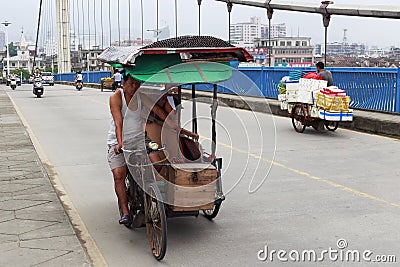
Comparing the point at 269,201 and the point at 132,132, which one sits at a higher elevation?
the point at 132,132

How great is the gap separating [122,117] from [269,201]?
2212mm

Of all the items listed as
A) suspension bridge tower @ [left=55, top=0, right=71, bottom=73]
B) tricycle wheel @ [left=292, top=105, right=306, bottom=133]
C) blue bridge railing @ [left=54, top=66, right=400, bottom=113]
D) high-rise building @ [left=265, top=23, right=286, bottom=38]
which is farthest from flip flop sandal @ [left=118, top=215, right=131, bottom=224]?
suspension bridge tower @ [left=55, top=0, right=71, bottom=73]

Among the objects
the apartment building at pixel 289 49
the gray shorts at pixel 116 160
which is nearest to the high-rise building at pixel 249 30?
the apartment building at pixel 289 49

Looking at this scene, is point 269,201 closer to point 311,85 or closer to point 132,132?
point 132,132

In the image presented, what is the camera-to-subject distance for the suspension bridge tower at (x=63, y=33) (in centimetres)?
6412

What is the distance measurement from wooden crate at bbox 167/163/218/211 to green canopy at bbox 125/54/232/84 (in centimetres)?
74

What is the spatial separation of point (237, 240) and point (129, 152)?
125 cm

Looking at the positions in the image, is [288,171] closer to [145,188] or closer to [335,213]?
[335,213]

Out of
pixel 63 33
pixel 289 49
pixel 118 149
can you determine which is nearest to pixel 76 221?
pixel 118 149

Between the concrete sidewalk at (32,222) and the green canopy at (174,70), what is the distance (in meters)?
1.56

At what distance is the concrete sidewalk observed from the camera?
496 cm

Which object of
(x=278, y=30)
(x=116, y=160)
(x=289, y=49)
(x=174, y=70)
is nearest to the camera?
(x=174, y=70)

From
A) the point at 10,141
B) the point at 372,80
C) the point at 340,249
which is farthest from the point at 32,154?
the point at 372,80

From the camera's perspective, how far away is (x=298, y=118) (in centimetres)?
1324
